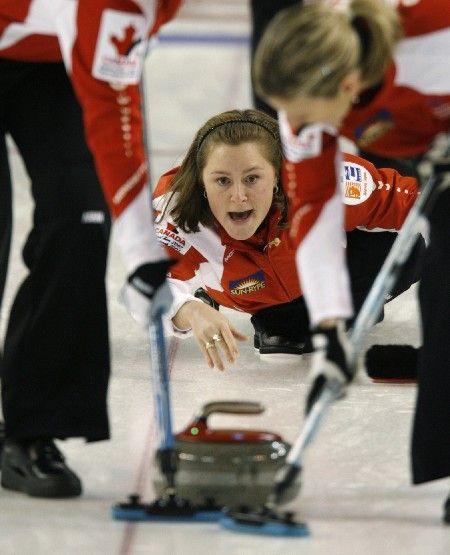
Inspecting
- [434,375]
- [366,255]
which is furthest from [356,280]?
[434,375]

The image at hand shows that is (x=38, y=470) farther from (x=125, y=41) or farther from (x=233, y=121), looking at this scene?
(x=233, y=121)

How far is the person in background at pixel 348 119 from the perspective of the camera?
2.40m

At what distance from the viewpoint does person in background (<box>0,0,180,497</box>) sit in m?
2.58

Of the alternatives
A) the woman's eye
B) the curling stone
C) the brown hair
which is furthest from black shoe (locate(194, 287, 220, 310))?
the curling stone

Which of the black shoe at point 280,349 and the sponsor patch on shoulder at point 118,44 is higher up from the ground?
the sponsor patch on shoulder at point 118,44

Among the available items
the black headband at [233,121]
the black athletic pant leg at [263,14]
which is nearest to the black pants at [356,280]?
the black headband at [233,121]

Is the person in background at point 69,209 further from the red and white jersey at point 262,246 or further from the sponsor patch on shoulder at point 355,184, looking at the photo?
the sponsor patch on shoulder at point 355,184

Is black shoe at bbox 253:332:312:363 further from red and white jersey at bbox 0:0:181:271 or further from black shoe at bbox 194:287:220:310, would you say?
red and white jersey at bbox 0:0:181:271

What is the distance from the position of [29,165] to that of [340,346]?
28.8 inches

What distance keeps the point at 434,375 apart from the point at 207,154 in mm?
1029

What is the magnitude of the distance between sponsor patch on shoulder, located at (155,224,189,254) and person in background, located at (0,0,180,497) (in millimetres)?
718

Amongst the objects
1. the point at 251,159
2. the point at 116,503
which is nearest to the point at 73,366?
the point at 116,503

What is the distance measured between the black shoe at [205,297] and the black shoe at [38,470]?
1099mm

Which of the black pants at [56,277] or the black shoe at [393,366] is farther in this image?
the black shoe at [393,366]
